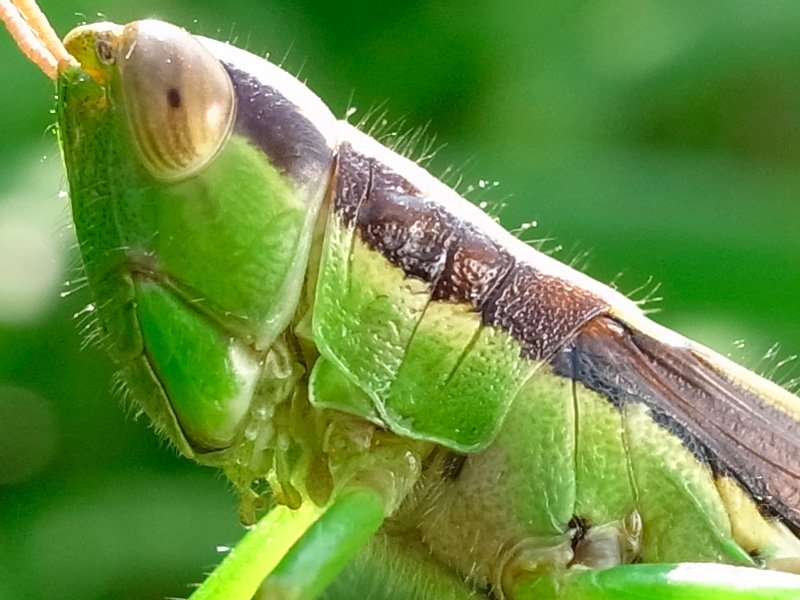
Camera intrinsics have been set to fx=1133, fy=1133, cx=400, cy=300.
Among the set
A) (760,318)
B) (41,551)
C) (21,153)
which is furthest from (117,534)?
(760,318)

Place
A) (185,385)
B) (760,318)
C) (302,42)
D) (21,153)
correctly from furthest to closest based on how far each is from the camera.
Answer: (302,42), (21,153), (760,318), (185,385)

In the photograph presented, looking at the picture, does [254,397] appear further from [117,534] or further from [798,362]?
[798,362]

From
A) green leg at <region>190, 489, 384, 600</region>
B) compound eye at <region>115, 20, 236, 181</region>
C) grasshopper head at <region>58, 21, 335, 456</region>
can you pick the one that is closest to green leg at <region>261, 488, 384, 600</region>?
green leg at <region>190, 489, 384, 600</region>

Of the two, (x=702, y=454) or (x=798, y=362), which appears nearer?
(x=702, y=454)

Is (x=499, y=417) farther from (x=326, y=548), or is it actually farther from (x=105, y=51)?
(x=105, y=51)

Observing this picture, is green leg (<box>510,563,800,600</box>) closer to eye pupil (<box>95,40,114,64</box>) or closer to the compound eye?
the compound eye

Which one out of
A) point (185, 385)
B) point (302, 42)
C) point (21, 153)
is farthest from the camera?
point (302, 42)

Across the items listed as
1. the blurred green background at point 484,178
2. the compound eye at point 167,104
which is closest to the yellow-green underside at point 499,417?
the compound eye at point 167,104
